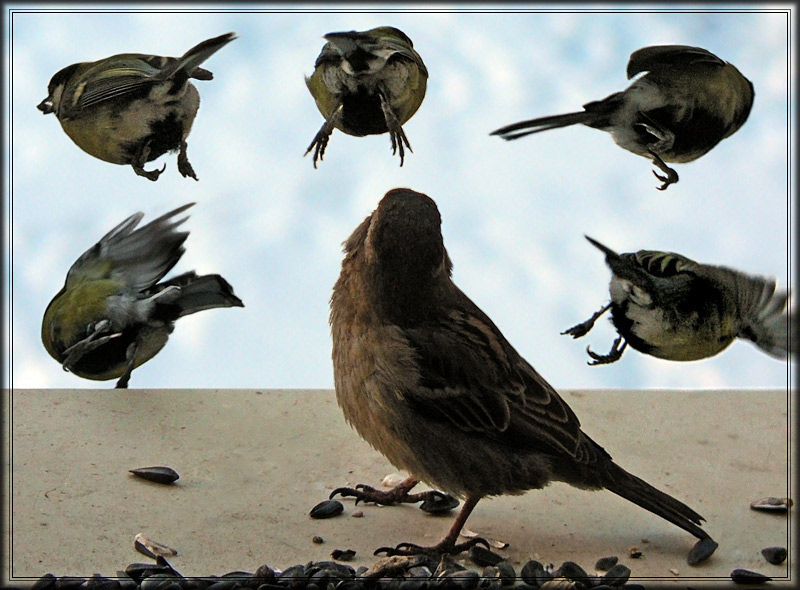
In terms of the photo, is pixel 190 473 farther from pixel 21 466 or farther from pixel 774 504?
pixel 774 504

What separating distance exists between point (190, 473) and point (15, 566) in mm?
480

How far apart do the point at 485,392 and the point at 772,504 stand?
0.74 meters

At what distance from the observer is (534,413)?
81.4 inches

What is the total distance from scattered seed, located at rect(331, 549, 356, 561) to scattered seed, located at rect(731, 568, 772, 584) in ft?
2.43

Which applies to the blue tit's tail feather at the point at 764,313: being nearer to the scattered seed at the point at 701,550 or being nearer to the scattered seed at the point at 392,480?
the scattered seed at the point at 701,550

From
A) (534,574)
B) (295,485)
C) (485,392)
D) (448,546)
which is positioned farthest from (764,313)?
(295,485)

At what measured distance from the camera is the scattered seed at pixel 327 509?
219 cm

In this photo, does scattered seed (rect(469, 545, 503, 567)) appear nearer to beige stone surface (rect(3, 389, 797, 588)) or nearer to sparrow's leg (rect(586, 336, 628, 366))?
beige stone surface (rect(3, 389, 797, 588))

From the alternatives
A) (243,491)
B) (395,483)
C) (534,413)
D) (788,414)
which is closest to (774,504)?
(788,414)

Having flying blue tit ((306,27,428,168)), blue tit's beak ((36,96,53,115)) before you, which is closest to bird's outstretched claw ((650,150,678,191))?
flying blue tit ((306,27,428,168))

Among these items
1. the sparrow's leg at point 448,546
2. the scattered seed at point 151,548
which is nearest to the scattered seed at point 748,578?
the sparrow's leg at point 448,546

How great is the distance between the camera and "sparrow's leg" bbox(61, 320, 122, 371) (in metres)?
2.41

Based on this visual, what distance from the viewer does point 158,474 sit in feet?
7.51

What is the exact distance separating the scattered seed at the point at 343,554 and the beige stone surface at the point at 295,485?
0.05 feet
